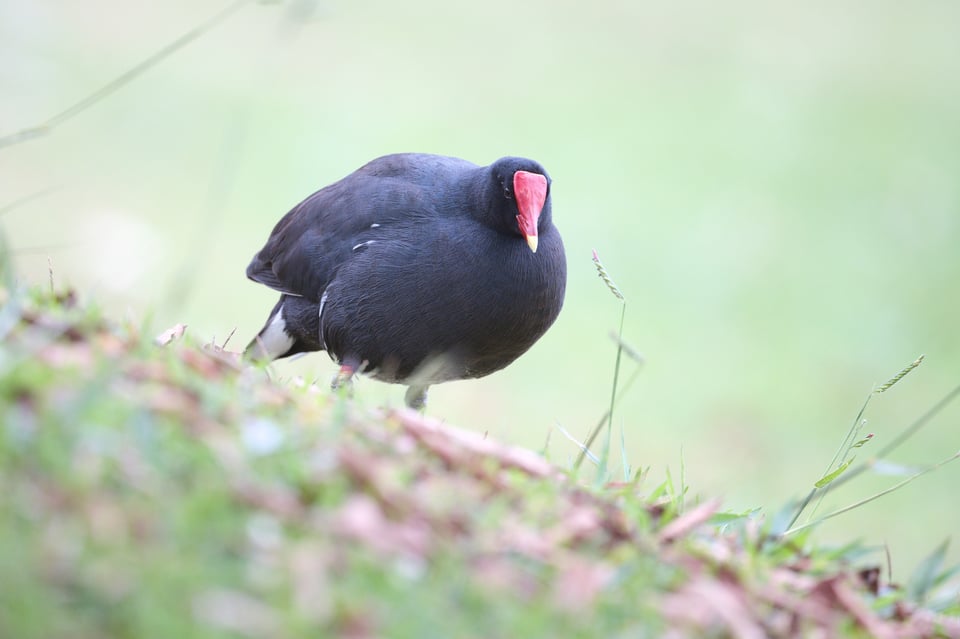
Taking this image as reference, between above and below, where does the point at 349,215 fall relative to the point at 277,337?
above

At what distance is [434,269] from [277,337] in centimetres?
123

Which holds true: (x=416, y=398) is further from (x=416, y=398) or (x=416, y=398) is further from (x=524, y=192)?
(x=524, y=192)

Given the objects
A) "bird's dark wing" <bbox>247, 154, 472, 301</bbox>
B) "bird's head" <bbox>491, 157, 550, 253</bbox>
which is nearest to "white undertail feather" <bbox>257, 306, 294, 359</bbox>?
"bird's dark wing" <bbox>247, 154, 472, 301</bbox>

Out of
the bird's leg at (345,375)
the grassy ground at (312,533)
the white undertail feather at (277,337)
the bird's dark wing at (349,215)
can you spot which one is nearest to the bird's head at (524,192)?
the bird's dark wing at (349,215)

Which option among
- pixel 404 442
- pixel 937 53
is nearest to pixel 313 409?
pixel 404 442

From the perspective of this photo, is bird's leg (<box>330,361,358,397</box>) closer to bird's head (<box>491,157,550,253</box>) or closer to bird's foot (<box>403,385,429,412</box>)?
bird's foot (<box>403,385,429,412</box>)

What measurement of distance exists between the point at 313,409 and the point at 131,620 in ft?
3.00

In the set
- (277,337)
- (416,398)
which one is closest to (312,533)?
(416,398)

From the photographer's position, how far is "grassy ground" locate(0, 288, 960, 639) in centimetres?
163

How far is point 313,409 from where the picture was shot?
8.03 feet

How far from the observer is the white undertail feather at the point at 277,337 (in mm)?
5082

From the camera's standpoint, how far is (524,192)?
4137 millimetres

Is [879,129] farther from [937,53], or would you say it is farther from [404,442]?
[404,442]

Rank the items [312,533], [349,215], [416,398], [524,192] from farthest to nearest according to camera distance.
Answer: [416,398], [349,215], [524,192], [312,533]
